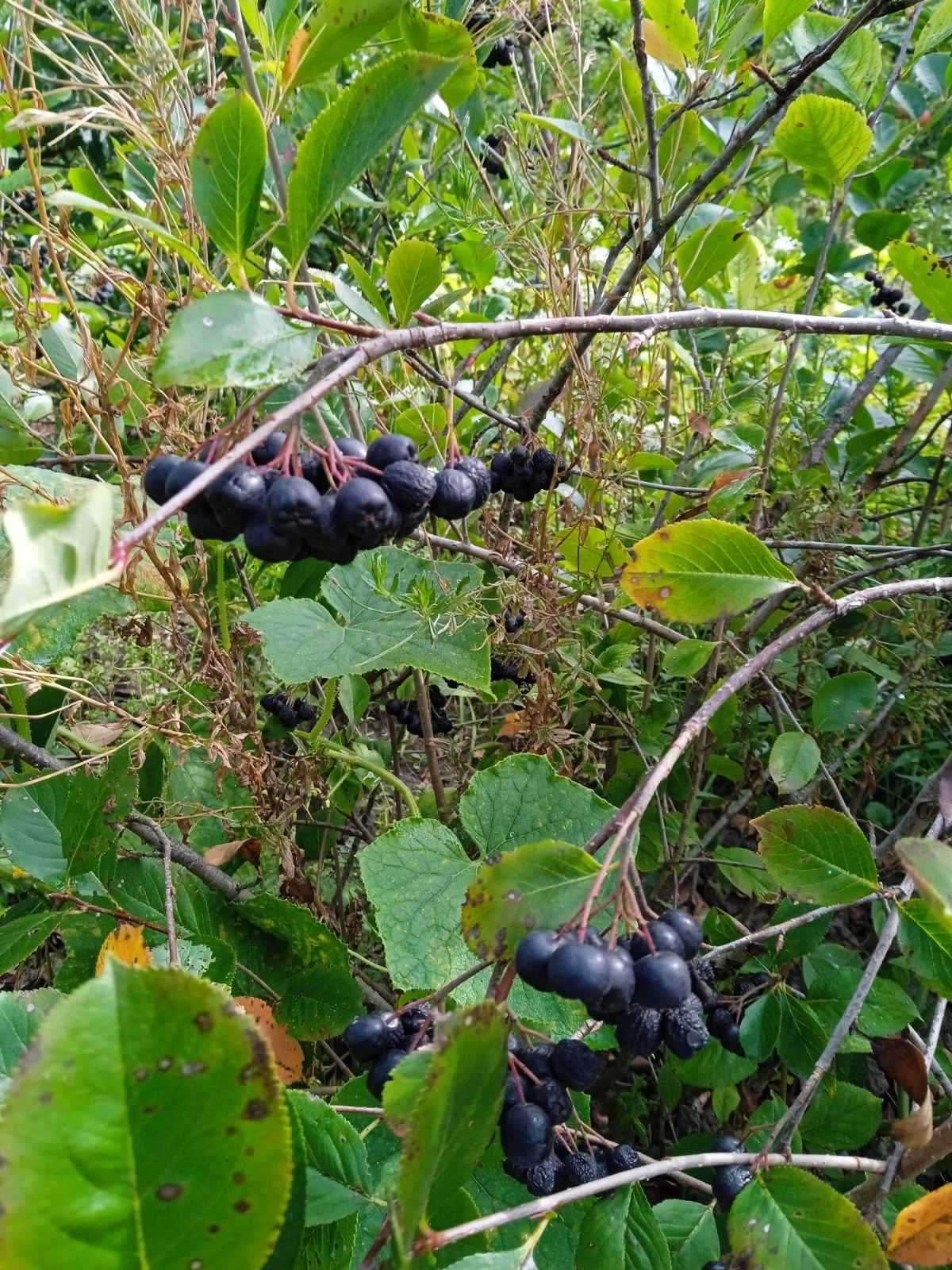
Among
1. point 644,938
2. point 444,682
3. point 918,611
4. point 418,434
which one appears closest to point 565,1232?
point 644,938

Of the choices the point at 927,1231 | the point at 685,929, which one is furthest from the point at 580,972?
the point at 927,1231

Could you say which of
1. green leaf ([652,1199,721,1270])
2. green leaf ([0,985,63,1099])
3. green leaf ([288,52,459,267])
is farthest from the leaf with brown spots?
green leaf ([288,52,459,267])

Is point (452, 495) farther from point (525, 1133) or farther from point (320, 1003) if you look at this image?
point (320, 1003)

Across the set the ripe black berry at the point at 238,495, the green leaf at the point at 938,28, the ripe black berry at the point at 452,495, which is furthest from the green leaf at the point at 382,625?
the green leaf at the point at 938,28

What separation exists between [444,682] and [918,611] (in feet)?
2.90

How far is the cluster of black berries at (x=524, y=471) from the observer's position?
130cm

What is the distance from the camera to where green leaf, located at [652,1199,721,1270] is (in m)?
1.01

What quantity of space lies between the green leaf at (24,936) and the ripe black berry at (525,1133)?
70 centimetres

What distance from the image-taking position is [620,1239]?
84 centimetres

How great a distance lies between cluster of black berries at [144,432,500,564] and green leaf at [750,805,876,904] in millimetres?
479

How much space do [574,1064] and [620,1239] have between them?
0.73 feet

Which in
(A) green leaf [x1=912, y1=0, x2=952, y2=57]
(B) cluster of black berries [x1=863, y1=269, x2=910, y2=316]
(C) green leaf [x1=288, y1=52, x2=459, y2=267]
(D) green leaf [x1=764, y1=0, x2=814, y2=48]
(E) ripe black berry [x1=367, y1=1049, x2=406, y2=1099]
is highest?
(A) green leaf [x1=912, y1=0, x2=952, y2=57]

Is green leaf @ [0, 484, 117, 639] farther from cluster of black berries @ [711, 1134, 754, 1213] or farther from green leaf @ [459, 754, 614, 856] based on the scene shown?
cluster of black berries @ [711, 1134, 754, 1213]

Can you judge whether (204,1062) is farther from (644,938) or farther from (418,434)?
(418,434)
